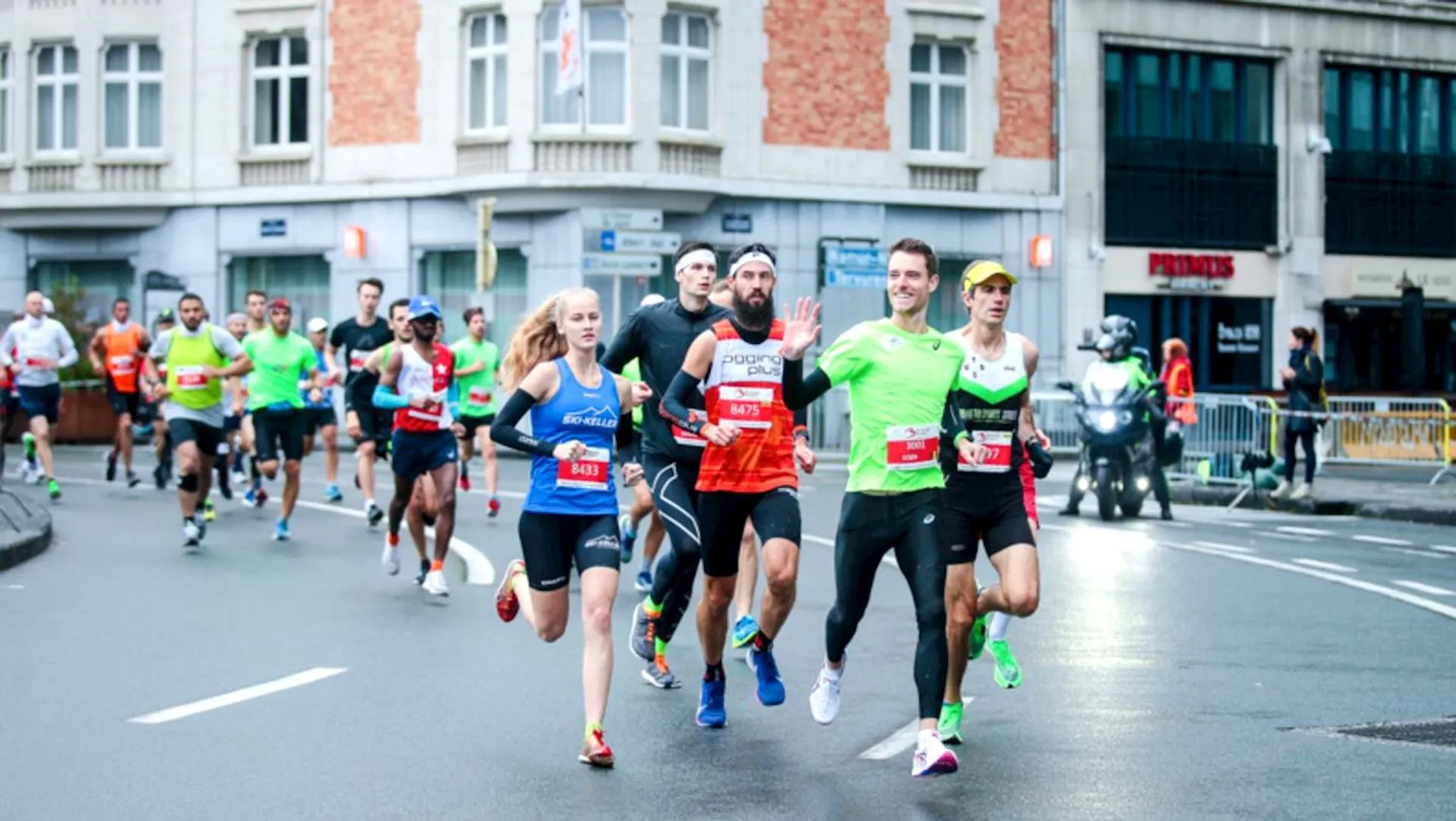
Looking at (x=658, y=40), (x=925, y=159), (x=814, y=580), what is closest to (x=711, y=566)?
(x=814, y=580)

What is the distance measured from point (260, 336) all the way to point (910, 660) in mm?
10091

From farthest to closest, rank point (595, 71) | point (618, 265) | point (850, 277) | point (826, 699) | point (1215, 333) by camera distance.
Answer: point (1215, 333) → point (595, 71) → point (850, 277) → point (618, 265) → point (826, 699)

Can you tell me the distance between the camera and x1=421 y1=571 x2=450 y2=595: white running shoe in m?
13.5

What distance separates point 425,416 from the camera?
13.8m

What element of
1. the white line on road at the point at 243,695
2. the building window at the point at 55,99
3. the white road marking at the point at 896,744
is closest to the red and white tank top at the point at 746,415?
the white road marking at the point at 896,744

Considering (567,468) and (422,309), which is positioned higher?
(422,309)

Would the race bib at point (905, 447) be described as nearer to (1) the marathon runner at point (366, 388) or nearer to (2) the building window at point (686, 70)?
(1) the marathon runner at point (366, 388)

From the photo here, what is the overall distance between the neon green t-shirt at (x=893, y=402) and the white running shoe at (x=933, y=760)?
100cm

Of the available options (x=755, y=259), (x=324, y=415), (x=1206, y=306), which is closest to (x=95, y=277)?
(x=1206, y=306)

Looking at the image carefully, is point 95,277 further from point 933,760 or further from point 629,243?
point 933,760

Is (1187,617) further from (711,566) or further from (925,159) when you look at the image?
(925,159)

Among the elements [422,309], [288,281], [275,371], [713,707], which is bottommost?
[713,707]

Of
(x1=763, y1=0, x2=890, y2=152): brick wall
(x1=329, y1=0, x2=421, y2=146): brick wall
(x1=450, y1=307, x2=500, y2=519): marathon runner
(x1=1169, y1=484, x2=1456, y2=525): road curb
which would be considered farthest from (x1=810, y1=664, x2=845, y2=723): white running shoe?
(x1=329, y1=0, x2=421, y2=146): brick wall

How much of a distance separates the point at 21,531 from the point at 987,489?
10.2 metres
